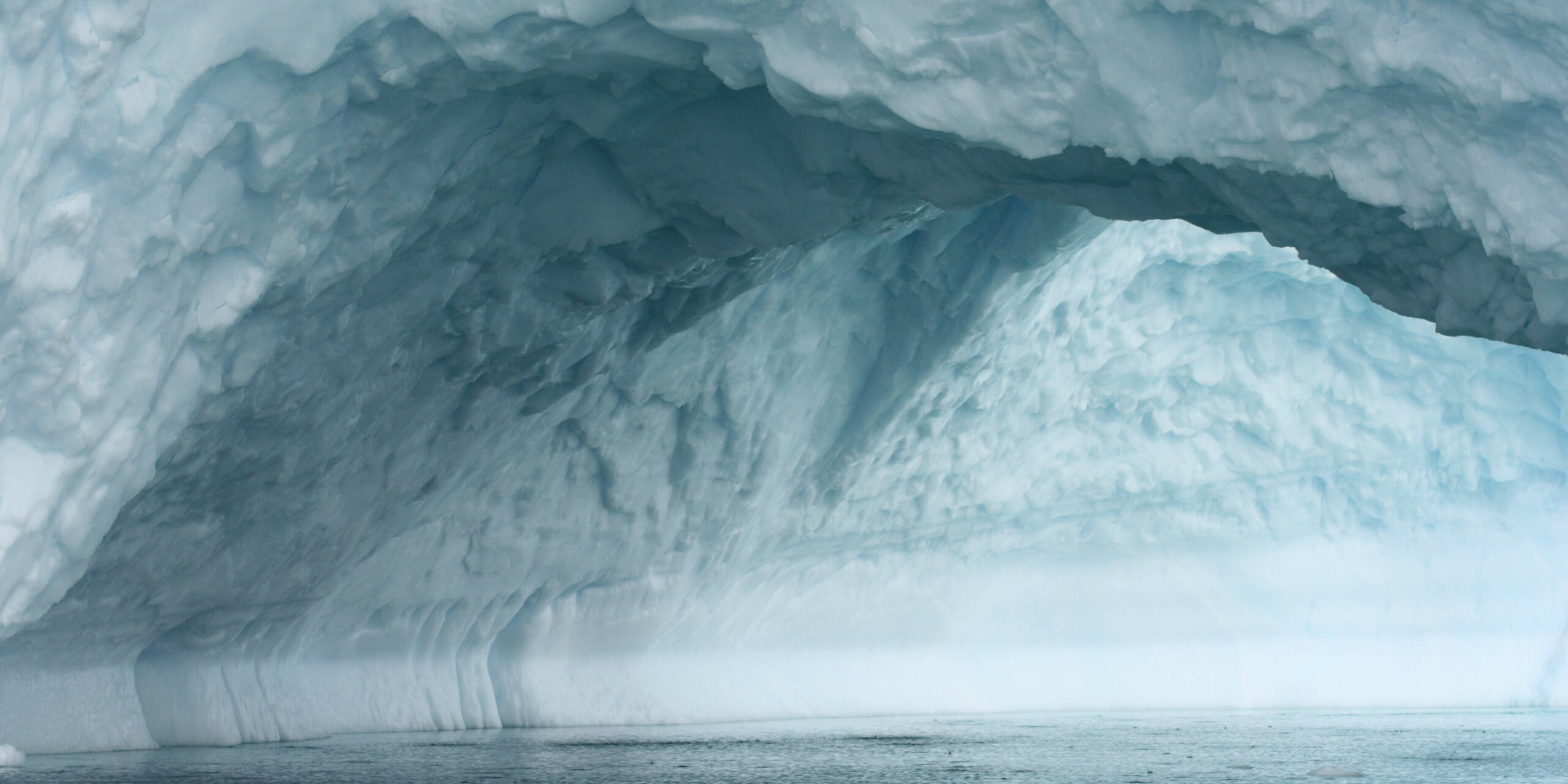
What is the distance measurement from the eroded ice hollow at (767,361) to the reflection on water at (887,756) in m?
0.90

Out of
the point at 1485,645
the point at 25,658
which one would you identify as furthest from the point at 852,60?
the point at 1485,645

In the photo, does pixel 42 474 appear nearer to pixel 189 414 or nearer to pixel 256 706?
pixel 189 414

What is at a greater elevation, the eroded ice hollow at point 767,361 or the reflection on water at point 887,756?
the eroded ice hollow at point 767,361

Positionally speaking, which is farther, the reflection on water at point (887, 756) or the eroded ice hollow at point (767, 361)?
the reflection on water at point (887, 756)

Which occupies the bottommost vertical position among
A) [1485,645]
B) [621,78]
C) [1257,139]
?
[1485,645]

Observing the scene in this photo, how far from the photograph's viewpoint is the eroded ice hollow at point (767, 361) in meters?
3.77

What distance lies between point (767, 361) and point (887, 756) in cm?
302

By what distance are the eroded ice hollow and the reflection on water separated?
897mm

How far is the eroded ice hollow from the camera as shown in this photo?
3.77 metres

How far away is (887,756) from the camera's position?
19.9 feet

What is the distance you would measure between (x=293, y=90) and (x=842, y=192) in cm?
233

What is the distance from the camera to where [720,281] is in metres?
6.84

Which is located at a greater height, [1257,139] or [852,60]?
[852,60]

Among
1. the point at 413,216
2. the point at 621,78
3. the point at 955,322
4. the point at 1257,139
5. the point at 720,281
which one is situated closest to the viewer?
the point at 1257,139
